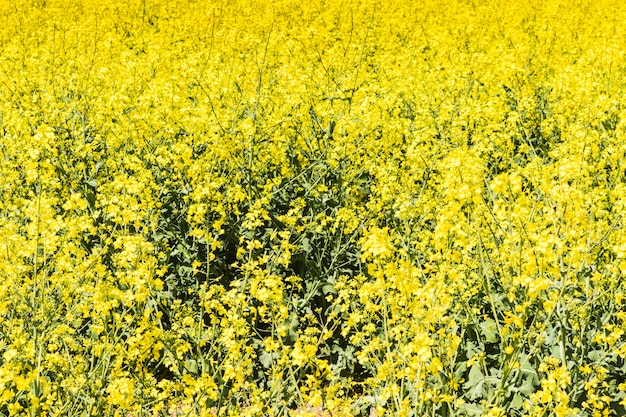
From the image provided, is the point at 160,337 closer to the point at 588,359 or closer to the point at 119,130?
the point at 588,359

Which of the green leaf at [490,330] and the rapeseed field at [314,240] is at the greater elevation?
the rapeseed field at [314,240]

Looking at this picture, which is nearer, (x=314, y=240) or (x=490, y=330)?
(x=490, y=330)

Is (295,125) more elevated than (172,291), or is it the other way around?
(295,125)

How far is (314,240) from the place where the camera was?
5.34 m

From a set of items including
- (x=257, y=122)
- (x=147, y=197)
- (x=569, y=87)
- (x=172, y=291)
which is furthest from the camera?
(x=569, y=87)

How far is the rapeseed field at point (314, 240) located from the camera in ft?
10.8

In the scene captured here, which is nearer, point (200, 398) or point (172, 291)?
point (200, 398)

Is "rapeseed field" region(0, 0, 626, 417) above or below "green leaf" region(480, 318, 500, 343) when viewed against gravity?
above

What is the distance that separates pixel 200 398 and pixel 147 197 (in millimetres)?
1681

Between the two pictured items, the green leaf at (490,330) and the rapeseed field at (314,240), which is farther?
the green leaf at (490,330)

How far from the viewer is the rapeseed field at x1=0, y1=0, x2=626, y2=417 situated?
328 centimetres

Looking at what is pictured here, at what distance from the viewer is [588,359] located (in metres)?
3.83

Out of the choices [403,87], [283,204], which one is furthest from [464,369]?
[403,87]

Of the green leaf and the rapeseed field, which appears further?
the green leaf
